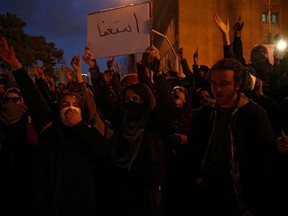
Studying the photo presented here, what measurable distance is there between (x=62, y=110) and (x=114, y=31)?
3.97 meters

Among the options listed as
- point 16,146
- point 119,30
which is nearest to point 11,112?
point 16,146

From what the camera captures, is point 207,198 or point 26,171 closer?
point 207,198

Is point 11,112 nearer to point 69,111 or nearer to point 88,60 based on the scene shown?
point 88,60

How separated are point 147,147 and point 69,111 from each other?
0.80 m

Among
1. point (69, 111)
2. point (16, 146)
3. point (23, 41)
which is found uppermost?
point (23, 41)

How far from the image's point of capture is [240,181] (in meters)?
3.47

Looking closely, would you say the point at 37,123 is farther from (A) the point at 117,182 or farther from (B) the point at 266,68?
(B) the point at 266,68

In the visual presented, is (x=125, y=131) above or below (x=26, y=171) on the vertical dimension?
above

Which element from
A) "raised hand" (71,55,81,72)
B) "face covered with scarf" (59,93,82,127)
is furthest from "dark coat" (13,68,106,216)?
"raised hand" (71,55,81,72)

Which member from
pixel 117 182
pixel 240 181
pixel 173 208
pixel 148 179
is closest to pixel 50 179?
pixel 117 182

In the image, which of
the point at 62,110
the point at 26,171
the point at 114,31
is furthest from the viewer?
the point at 114,31

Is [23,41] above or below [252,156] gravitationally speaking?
above

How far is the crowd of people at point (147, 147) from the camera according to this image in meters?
3.49

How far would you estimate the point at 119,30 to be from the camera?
7691 millimetres
